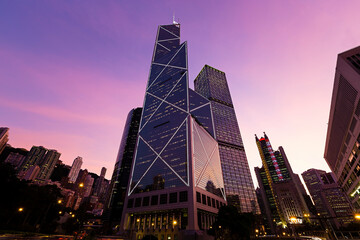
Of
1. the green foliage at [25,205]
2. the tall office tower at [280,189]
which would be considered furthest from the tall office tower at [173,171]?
the tall office tower at [280,189]

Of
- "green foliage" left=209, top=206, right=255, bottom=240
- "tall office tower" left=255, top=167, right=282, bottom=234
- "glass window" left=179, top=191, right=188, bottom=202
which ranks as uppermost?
"tall office tower" left=255, top=167, right=282, bottom=234

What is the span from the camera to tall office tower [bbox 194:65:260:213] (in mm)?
111625

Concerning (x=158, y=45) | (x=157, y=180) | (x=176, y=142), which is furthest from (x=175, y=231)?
(x=158, y=45)

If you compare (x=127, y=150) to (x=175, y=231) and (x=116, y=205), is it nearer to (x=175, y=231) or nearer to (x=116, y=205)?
(x=116, y=205)

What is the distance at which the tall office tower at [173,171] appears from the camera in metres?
69.3

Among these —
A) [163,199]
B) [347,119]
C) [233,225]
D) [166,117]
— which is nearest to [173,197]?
[163,199]

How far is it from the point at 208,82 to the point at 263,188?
388 ft

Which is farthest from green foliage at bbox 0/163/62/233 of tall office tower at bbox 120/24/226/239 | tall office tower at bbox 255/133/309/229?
tall office tower at bbox 255/133/309/229

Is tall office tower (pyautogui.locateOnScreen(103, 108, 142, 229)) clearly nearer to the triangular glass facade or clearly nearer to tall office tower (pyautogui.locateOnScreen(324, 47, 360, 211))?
the triangular glass facade

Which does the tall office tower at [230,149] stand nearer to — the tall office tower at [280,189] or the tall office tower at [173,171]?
the tall office tower at [173,171]

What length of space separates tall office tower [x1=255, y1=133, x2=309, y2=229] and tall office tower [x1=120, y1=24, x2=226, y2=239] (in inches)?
2946

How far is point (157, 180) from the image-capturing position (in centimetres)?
7994

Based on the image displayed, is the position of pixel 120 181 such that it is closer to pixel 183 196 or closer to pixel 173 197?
pixel 173 197

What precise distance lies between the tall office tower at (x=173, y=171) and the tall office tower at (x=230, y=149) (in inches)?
599
